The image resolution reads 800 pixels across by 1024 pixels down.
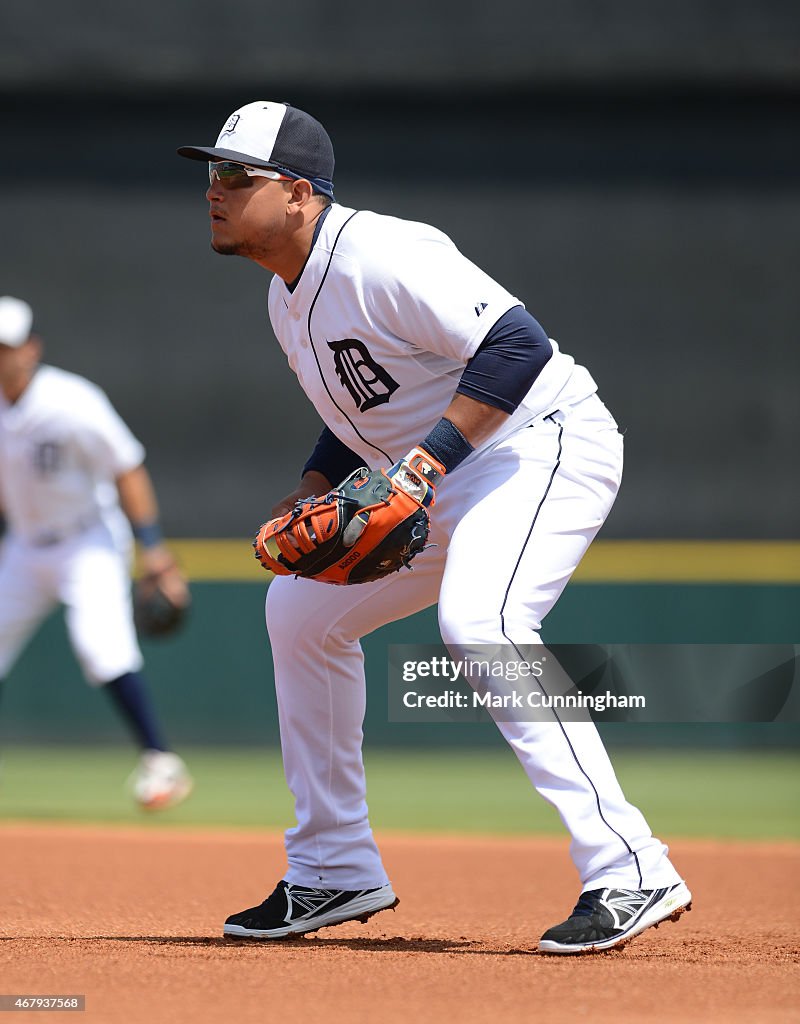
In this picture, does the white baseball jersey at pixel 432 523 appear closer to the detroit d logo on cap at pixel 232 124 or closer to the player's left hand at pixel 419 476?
the player's left hand at pixel 419 476

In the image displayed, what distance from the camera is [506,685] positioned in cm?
297

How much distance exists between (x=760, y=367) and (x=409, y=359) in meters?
8.51

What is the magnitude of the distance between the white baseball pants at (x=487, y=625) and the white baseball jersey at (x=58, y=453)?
10.3 ft

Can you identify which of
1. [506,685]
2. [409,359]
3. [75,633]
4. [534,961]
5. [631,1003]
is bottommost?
[75,633]

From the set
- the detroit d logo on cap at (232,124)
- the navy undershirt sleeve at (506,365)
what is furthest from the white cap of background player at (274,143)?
the navy undershirt sleeve at (506,365)

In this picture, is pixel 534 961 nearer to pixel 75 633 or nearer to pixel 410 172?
pixel 75 633

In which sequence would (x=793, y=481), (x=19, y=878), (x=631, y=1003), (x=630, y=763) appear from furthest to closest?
(x=793, y=481) → (x=630, y=763) → (x=19, y=878) → (x=631, y=1003)

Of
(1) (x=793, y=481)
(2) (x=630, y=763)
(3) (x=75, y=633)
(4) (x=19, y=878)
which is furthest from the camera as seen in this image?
(1) (x=793, y=481)

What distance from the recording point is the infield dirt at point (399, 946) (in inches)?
102

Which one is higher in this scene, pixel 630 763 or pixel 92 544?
pixel 92 544

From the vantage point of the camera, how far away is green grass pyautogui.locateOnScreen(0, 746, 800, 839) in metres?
6.36

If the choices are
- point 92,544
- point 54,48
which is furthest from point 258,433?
point 92,544

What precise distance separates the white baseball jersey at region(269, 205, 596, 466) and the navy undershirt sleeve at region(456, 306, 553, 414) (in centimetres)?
2

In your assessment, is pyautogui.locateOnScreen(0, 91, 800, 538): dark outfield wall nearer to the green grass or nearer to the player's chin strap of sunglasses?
the green grass
